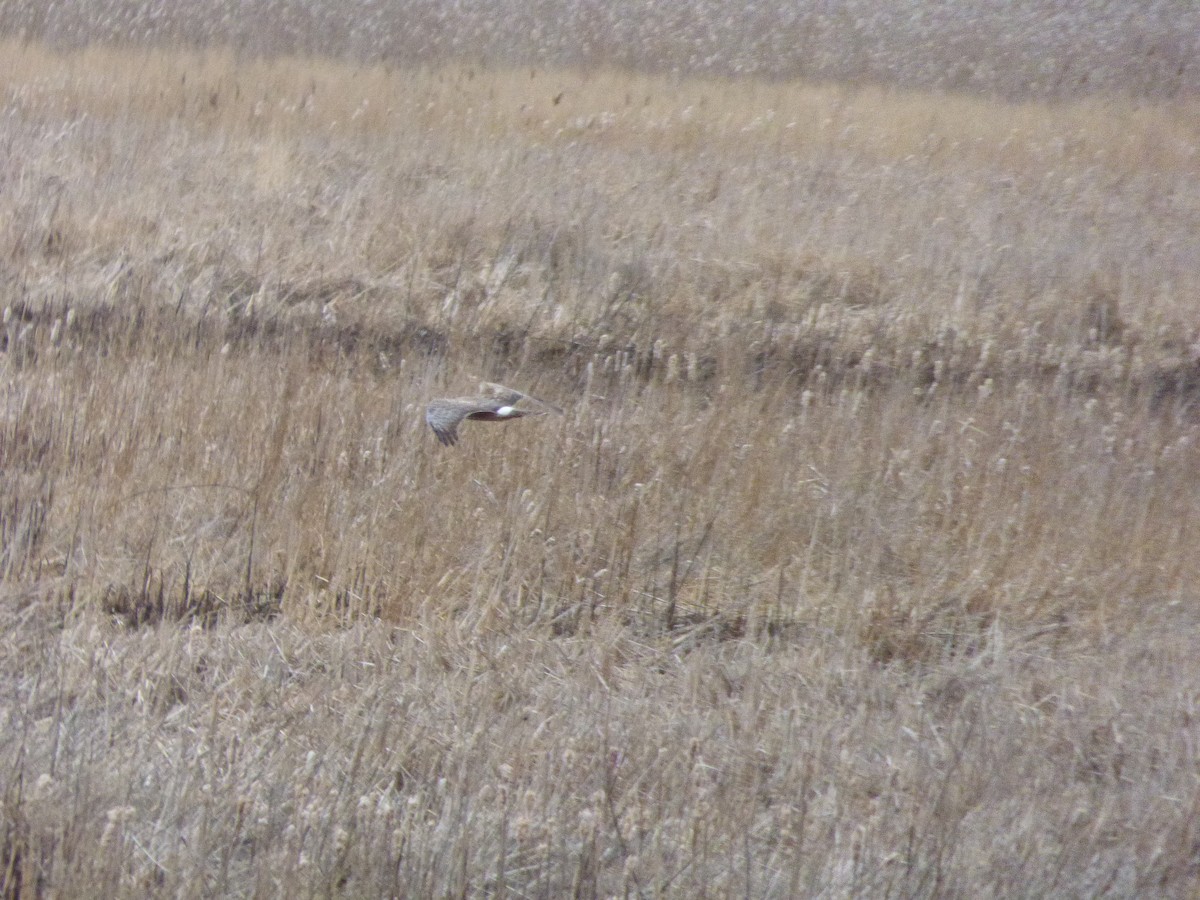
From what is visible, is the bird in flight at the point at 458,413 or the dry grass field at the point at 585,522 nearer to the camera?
the dry grass field at the point at 585,522

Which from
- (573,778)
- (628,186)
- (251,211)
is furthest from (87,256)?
(573,778)

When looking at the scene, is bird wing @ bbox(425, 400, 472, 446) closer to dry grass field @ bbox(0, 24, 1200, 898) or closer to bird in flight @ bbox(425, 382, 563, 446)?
bird in flight @ bbox(425, 382, 563, 446)

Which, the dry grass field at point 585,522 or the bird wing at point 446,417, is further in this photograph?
the bird wing at point 446,417

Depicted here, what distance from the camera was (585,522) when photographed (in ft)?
12.7

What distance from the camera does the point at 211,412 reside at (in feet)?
14.1

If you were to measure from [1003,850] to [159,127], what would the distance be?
741cm

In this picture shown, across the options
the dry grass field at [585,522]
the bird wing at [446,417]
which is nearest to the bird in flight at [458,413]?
the bird wing at [446,417]

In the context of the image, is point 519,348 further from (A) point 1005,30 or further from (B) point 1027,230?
(A) point 1005,30

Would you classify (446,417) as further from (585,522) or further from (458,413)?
(585,522)

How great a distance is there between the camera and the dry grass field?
2.44 meters

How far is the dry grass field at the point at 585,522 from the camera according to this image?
2.44 m

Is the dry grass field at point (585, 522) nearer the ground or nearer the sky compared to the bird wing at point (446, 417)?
nearer the ground

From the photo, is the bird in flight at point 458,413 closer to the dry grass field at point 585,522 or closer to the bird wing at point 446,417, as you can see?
the bird wing at point 446,417

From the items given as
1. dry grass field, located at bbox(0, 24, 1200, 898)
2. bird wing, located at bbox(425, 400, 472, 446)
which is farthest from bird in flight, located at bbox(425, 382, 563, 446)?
dry grass field, located at bbox(0, 24, 1200, 898)
